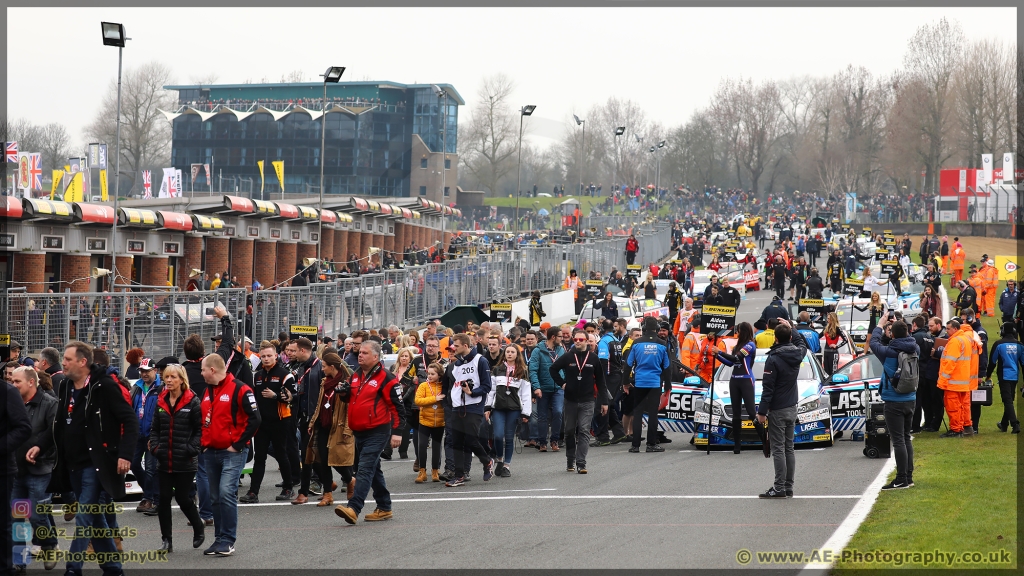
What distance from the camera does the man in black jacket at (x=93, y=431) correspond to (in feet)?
28.0

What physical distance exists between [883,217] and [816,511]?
265 ft

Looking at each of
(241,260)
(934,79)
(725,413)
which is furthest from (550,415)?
(934,79)

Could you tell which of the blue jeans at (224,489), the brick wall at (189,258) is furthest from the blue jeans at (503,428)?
the brick wall at (189,258)

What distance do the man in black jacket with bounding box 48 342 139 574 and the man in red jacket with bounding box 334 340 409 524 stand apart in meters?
2.24

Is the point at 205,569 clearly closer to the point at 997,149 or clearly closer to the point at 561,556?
the point at 561,556

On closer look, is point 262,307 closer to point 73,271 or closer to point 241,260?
point 73,271

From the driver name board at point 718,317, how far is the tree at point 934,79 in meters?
75.2

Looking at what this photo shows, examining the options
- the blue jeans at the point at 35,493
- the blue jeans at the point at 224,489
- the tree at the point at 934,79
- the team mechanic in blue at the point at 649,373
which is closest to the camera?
the blue jeans at the point at 35,493

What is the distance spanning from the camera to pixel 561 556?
8852 mm

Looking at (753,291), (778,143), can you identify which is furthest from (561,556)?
(778,143)

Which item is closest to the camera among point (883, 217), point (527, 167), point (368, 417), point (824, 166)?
point (368, 417)

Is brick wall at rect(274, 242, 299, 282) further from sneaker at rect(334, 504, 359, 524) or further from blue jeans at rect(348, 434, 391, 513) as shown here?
sneaker at rect(334, 504, 359, 524)

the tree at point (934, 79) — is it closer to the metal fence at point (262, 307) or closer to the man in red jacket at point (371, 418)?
the metal fence at point (262, 307)

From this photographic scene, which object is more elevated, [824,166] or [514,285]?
[824,166]
